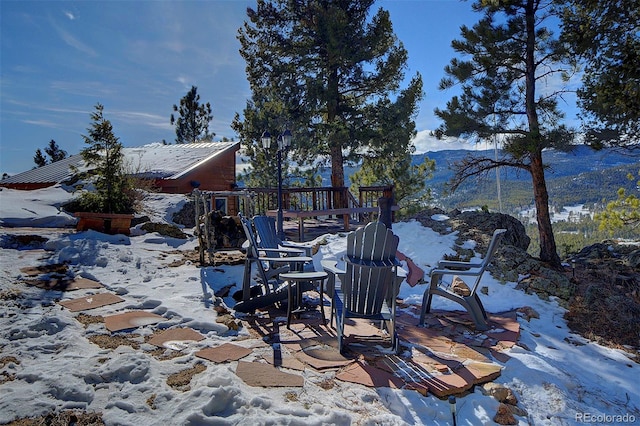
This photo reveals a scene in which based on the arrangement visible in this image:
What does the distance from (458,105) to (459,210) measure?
2.35 meters

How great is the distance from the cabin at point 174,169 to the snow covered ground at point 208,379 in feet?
30.0

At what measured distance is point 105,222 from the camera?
22.5 feet

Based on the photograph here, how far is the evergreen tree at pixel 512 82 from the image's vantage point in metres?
6.51

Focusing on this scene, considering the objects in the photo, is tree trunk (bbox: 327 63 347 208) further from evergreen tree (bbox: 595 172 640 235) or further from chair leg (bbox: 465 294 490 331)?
chair leg (bbox: 465 294 490 331)

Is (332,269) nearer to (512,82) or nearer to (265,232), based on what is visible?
(265,232)

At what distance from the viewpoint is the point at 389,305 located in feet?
11.0

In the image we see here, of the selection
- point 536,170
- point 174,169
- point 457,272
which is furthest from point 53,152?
point 457,272

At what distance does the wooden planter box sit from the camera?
6534 millimetres

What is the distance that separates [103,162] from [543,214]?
28.7ft

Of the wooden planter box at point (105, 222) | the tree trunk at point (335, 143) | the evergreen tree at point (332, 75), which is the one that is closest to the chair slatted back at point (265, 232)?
the wooden planter box at point (105, 222)

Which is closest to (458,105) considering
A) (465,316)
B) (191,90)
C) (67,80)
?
(465,316)

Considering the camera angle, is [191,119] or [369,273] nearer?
[369,273]

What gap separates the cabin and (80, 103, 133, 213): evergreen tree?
5.08 meters

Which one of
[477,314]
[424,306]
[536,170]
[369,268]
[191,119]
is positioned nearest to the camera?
[369,268]
